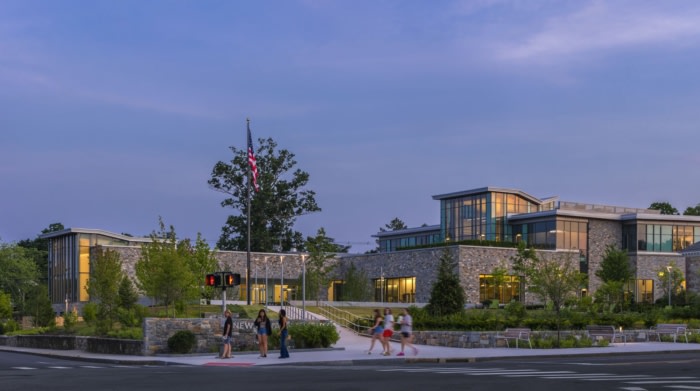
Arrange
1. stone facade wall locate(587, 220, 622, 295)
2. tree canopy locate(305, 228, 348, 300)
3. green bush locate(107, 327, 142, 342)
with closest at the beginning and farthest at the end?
green bush locate(107, 327, 142, 342) → tree canopy locate(305, 228, 348, 300) → stone facade wall locate(587, 220, 622, 295)

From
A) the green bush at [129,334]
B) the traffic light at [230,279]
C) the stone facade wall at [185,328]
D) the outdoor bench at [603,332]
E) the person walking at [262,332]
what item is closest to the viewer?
the traffic light at [230,279]

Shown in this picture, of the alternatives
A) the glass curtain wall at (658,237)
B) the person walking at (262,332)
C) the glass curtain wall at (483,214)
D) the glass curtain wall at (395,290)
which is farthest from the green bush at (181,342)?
the glass curtain wall at (658,237)

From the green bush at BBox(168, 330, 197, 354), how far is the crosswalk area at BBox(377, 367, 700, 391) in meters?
13.3

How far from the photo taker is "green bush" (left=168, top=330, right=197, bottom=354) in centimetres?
3525

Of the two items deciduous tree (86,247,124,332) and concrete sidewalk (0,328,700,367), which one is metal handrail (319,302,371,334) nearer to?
concrete sidewalk (0,328,700,367)

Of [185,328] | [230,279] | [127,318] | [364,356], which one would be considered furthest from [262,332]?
[127,318]

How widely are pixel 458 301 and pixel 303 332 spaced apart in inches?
523

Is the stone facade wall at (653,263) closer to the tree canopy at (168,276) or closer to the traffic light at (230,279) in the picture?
the tree canopy at (168,276)

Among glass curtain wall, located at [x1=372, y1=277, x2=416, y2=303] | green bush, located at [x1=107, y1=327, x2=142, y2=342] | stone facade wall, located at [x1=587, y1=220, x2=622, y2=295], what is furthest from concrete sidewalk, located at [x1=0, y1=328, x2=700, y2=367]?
stone facade wall, located at [x1=587, y1=220, x2=622, y2=295]

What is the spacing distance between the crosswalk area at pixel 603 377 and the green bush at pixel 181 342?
13.3 metres

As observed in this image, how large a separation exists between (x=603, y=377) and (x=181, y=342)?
18963mm

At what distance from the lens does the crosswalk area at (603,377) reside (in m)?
18.9

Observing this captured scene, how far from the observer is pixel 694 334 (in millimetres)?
41906

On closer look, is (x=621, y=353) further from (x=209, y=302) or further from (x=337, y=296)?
(x=337, y=296)
